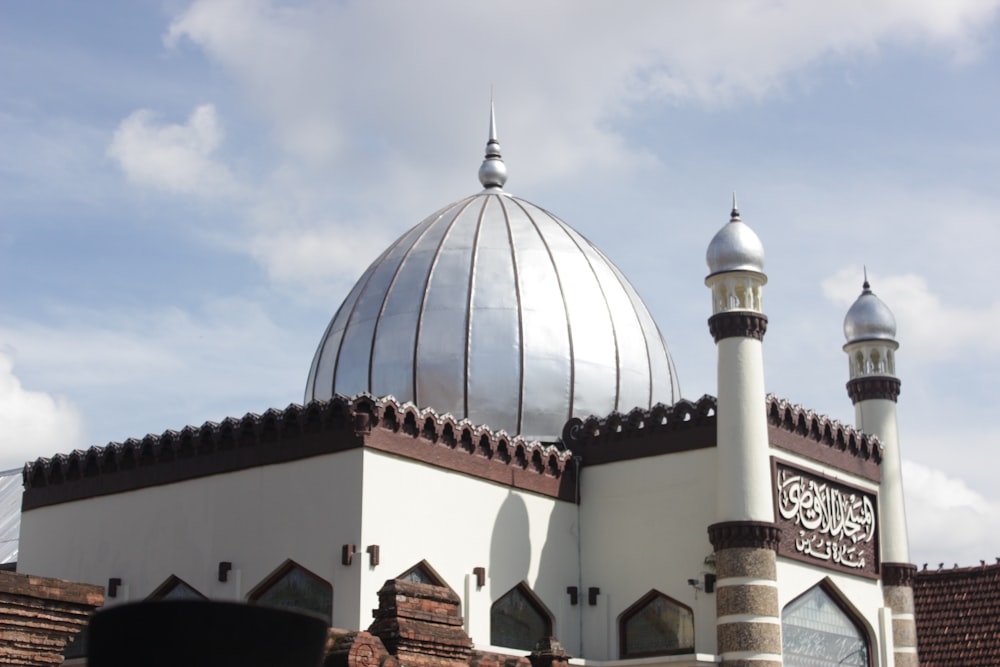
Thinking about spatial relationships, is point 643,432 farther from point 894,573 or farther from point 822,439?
point 894,573

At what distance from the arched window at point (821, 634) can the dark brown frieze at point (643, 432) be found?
2.16 meters

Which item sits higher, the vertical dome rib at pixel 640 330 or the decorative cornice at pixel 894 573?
the vertical dome rib at pixel 640 330

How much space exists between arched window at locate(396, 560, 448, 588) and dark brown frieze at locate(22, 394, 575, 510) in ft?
3.57

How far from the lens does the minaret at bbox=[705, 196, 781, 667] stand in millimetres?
14008

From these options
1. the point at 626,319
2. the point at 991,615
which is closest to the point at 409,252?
the point at 626,319

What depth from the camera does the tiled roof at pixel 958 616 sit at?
1797 centimetres

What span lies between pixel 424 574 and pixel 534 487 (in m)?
2.02

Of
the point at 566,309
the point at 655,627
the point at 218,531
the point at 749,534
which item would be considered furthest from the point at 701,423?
the point at 218,531

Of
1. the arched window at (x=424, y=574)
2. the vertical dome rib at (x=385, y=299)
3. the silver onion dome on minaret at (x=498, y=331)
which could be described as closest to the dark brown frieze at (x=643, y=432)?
the silver onion dome on minaret at (x=498, y=331)

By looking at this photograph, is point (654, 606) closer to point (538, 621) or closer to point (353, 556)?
point (538, 621)

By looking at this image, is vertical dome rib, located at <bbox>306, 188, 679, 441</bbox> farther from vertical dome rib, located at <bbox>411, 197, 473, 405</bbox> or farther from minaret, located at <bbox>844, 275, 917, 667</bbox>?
minaret, located at <bbox>844, 275, 917, 667</bbox>

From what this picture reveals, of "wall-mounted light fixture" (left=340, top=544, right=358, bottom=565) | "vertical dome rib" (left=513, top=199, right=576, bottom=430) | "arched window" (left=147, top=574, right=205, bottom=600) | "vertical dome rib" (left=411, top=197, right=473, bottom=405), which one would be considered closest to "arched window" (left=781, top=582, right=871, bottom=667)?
"vertical dome rib" (left=513, top=199, right=576, bottom=430)

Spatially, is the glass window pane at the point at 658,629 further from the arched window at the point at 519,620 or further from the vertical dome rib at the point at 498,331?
the vertical dome rib at the point at 498,331

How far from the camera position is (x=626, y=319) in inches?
723
